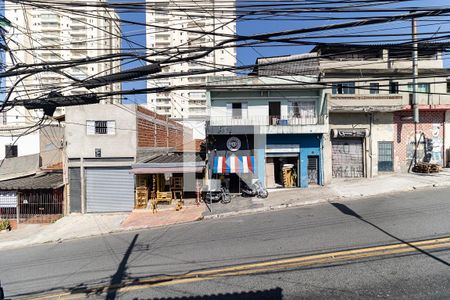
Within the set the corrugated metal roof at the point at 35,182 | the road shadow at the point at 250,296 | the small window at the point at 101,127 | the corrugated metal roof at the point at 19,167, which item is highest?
the small window at the point at 101,127

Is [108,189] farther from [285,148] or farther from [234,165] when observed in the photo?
[285,148]

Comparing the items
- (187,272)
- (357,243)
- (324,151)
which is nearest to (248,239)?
(187,272)

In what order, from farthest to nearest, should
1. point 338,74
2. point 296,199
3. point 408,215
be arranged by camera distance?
point 338,74 → point 296,199 → point 408,215

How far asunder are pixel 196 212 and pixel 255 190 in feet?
11.7

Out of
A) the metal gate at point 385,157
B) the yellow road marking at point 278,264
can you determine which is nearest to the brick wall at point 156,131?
the yellow road marking at point 278,264

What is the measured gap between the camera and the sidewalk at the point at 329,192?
1195cm

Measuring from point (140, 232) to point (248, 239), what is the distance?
4.78m

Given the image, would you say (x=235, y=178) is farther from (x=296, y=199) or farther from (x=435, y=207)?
(x=435, y=207)

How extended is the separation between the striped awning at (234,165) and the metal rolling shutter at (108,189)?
4.77m

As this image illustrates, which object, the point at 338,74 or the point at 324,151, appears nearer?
the point at 324,151

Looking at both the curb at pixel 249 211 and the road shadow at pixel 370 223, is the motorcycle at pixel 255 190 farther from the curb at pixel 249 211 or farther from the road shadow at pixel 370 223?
the road shadow at pixel 370 223

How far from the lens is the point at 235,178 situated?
15.3m

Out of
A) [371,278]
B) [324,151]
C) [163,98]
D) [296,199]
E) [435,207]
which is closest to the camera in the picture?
[371,278]

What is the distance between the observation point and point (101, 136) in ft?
45.5
